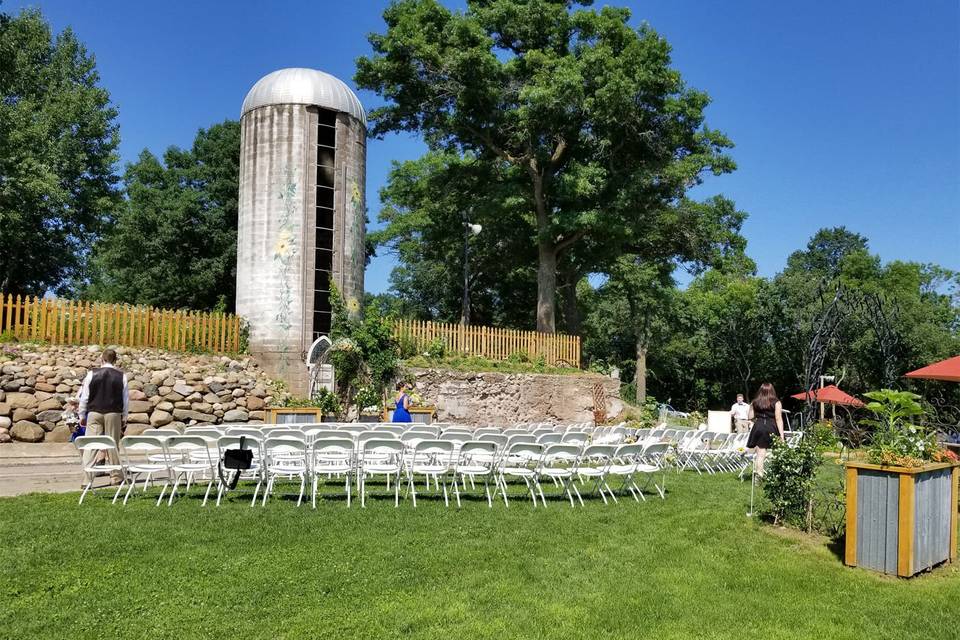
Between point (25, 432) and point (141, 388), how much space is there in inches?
92.2

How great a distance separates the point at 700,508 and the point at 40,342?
13380mm

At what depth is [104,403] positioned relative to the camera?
30.2 feet

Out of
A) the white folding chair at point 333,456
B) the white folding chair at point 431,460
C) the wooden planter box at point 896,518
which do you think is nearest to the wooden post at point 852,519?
the wooden planter box at point 896,518

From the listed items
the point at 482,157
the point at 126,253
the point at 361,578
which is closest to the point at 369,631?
the point at 361,578

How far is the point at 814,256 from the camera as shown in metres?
68.8

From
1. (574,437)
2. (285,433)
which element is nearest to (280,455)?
(285,433)

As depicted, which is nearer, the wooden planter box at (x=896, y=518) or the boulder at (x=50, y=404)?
the wooden planter box at (x=896, y=518)

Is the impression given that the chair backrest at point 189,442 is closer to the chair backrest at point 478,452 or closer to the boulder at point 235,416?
the chair backrest at point 478,452

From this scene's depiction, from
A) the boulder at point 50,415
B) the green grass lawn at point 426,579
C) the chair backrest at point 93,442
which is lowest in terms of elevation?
the boulder at point 50,415

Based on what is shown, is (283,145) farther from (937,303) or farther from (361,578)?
(937,303)

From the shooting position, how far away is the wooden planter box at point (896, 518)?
5816 millimetres

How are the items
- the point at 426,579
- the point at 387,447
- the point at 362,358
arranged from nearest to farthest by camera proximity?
the point at 426,579
the point at 387,447
the point at 362,358

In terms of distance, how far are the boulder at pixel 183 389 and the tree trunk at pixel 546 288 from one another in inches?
511

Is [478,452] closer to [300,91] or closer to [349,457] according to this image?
[349,457]
